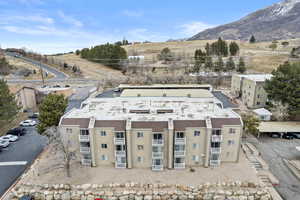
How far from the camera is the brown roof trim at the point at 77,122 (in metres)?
22.7

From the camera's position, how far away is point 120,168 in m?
23.2

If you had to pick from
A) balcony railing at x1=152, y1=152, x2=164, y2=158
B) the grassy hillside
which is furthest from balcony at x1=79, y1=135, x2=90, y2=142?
the grassy hillside

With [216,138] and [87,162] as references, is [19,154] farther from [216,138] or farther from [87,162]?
[216,138]

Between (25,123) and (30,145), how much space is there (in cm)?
817

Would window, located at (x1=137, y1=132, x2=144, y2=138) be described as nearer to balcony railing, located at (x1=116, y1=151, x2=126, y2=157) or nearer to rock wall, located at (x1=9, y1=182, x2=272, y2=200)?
balcony railing, located at (x1=116, y1=151, x2=126, y2=157)

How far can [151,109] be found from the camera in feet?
88.0

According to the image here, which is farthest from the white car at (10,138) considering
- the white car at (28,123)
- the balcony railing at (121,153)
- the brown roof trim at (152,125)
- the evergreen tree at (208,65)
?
the evergreen tree at (208,65)

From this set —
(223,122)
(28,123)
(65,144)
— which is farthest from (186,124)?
(28,123)

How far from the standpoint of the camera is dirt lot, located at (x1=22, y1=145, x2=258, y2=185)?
21594mm

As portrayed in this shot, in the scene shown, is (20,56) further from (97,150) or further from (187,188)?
(187,188)

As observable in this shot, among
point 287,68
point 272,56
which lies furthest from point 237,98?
point 272,56

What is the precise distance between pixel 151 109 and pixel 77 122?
973 cm

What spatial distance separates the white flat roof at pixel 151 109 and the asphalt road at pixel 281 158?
8934 millimetres

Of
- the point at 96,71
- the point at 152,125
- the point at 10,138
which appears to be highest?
the point at 96,71
